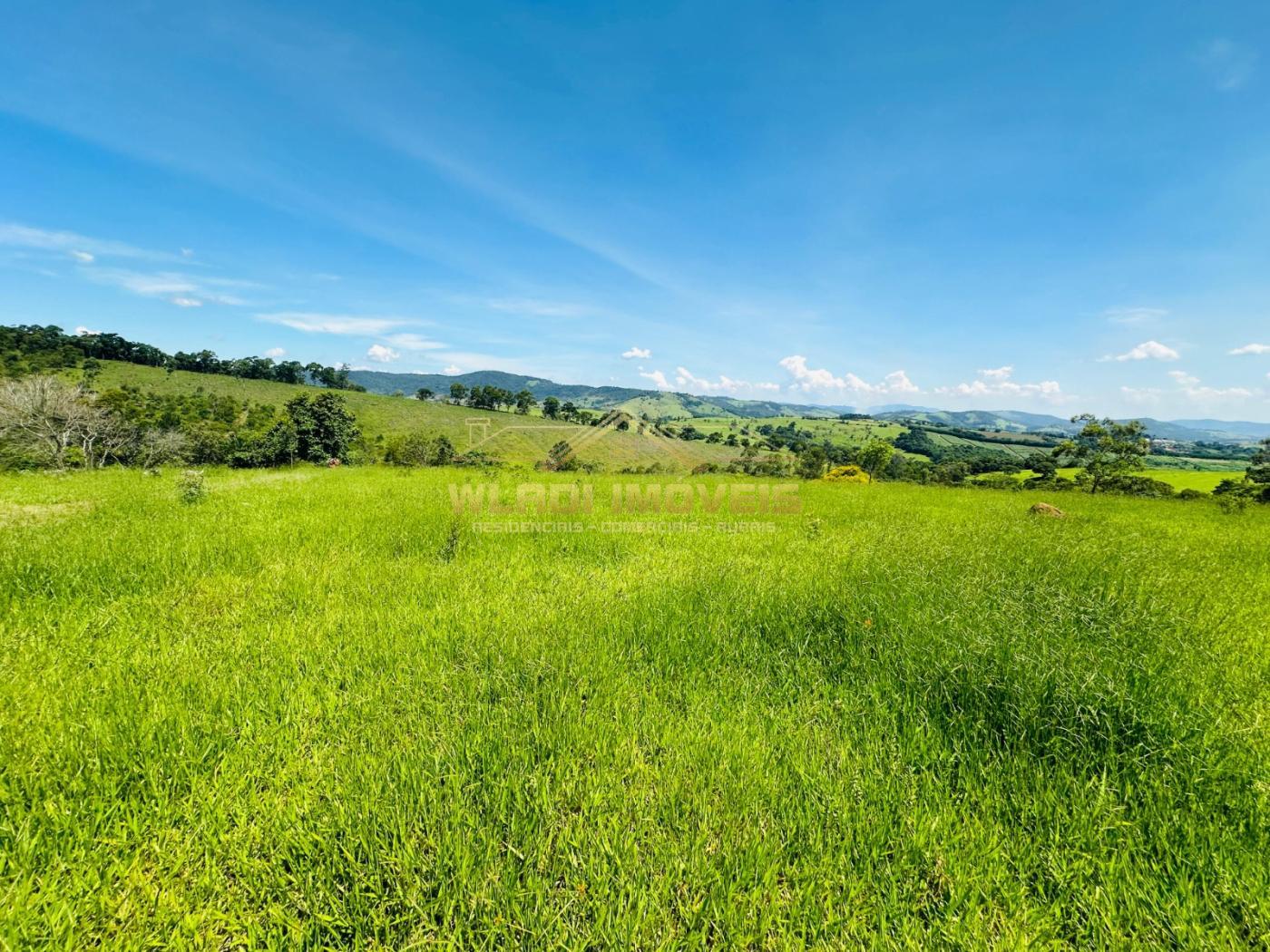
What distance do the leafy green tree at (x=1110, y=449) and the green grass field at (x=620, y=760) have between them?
88.7ft

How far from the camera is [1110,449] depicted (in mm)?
24297

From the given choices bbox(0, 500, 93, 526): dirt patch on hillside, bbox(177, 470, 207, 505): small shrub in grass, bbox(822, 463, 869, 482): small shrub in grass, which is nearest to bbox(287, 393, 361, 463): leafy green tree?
bbox(0, 500, 93, 526): dirt patch on hillside

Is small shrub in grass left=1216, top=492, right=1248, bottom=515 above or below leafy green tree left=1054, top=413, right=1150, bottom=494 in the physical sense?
below

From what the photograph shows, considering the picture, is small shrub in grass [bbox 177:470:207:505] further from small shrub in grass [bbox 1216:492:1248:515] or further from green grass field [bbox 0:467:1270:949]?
small shrub in grass [bbox 1216:492:1248:515]

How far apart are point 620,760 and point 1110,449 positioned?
34.5m

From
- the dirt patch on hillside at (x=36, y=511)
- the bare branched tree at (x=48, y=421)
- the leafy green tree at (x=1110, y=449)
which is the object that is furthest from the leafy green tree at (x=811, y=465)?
the bare branched tree at (x=48, y=421)

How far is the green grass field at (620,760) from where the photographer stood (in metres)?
1.73

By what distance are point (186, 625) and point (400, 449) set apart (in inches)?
1636

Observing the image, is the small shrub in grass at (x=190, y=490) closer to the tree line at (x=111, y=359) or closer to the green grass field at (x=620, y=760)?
the green grass field at (x=620, y=760)

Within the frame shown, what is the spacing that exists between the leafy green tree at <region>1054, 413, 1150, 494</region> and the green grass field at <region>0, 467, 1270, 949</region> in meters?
27.0

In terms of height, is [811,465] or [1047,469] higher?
[1047,469]

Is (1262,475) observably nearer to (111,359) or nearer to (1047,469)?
(1047,469)

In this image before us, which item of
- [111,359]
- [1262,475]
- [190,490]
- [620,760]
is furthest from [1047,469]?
[111,359]

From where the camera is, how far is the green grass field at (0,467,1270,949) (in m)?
1.73
